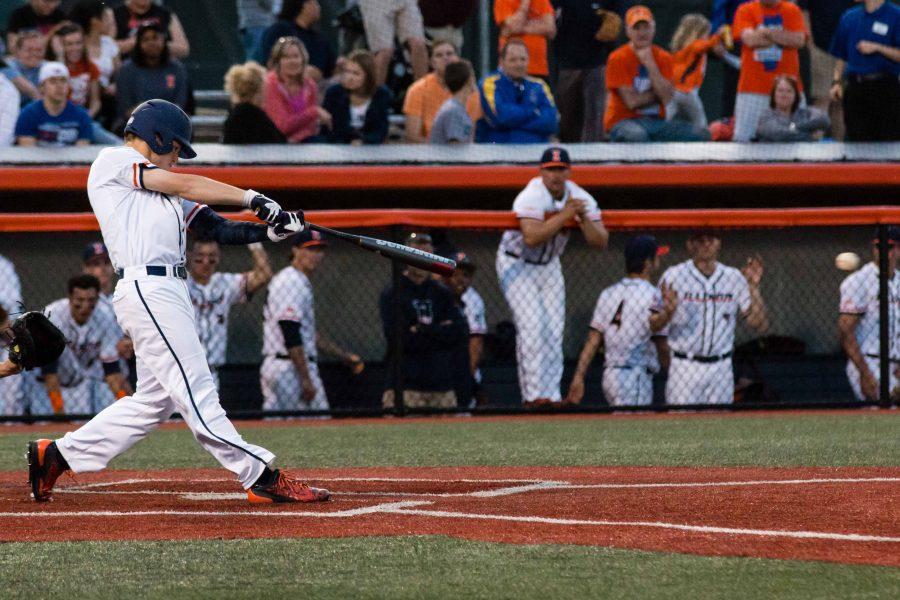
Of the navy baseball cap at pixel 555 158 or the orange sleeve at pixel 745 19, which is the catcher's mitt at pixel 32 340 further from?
the orange sleeve at pixel 745 19

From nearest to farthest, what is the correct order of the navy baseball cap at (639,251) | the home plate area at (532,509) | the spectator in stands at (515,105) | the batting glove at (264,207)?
the home plate area at (532,509) → the batting glove at (264,207) → the navy baseball cap at (639,251) → the spectator in stands at (515,105)

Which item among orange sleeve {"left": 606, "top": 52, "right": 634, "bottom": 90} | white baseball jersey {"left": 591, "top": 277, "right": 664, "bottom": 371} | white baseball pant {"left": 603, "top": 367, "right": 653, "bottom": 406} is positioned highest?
orange sleeve {"left": 606, "top": 52, "right": 634, "bottom": 90}

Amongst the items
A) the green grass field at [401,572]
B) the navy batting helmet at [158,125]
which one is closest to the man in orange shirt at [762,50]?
the navy batting helmet at [158,125]

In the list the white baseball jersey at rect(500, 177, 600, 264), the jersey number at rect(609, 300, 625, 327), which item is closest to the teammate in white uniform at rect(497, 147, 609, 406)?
the white baseball jersey at rect(500, 177, 600, 264)

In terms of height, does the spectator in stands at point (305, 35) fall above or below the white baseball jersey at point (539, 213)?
above

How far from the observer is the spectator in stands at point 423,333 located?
10.3 meters

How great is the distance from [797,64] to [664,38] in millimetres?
2415

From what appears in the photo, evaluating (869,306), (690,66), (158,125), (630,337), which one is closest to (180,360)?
(158,125)

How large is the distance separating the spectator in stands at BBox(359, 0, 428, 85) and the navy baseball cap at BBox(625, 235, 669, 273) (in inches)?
110

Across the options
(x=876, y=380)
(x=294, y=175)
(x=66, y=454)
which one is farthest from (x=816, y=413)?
(x=66, y=454)

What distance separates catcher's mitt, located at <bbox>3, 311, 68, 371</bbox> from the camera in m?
5.77

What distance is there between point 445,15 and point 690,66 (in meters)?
2.20

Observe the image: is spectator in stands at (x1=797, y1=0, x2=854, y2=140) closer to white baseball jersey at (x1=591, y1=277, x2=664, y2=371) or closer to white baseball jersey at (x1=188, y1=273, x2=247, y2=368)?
white baseball jersey at (x1=591, y1=277, x2=664, y2=371)

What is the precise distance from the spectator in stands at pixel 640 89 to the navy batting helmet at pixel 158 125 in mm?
6559
